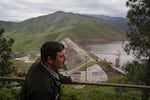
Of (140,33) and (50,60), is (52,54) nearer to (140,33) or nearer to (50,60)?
(50,60)

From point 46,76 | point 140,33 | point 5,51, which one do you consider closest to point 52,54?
point 46,76

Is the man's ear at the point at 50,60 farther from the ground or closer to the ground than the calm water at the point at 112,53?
farther from the ground

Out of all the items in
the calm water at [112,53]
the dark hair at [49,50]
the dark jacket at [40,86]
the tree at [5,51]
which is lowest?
the calm water at [112,53]

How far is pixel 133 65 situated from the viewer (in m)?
22.2

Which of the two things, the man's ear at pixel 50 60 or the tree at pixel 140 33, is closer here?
the man's ear at pixel 50 60

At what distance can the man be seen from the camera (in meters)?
2.32

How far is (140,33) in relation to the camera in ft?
68.2

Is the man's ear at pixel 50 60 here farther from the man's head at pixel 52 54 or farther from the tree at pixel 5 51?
the tree at pixel 5 51

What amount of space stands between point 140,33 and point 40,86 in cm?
1897

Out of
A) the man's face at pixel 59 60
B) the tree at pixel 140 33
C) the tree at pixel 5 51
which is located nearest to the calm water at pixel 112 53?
the tree at pixel 140 33

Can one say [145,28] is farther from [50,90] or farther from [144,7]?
[50,90]

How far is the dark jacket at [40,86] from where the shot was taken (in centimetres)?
230

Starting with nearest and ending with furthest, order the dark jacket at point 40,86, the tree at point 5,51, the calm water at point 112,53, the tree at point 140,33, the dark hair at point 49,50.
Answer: the dark jacket at point 40,86, the dark hair at point 49,50, the tree at point 140,33, the tree at point 5,51, the calm water at point 112,53

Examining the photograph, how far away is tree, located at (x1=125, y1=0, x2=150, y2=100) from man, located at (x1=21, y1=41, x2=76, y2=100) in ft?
59.7
